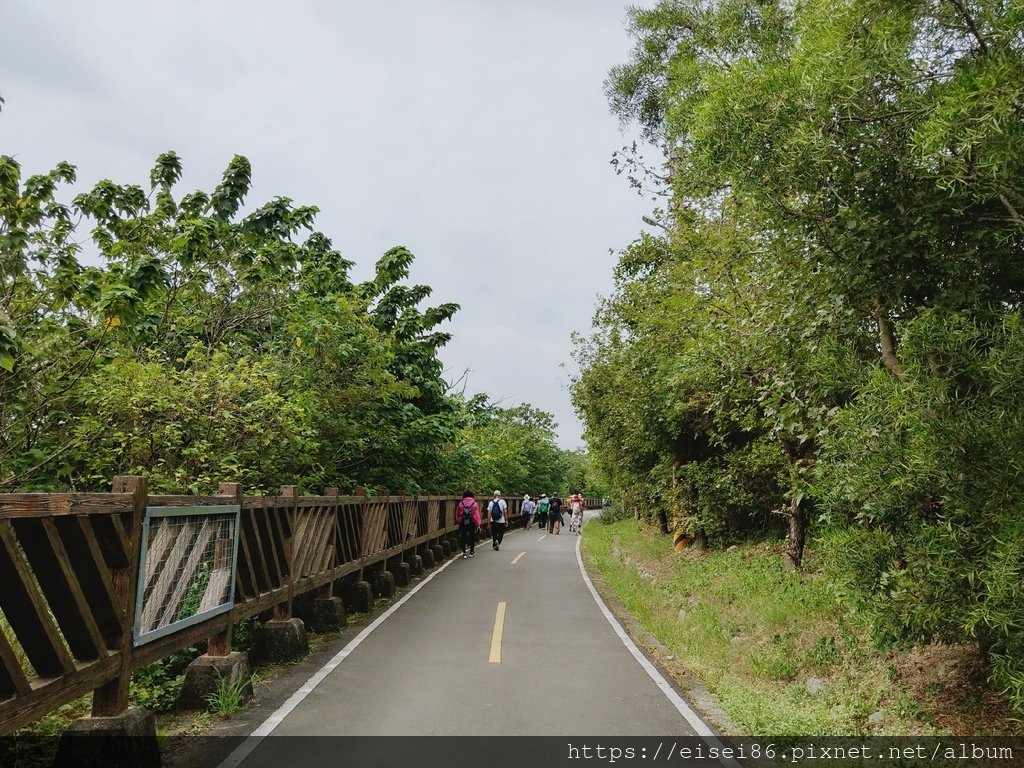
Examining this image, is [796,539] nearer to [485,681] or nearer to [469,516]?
[485,681]

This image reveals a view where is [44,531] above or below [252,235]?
below

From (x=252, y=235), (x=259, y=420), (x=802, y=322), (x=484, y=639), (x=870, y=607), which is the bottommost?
(x=484, y=639)

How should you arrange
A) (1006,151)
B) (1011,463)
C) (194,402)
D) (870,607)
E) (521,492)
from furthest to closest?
(521,492), (194,402), (870,607), (1011,463), (1006,151)

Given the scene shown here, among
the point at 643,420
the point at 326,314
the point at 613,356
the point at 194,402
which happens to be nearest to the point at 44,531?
the point at 194,402

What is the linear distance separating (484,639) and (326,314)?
253 inches

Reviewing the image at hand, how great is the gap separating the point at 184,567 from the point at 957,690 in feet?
22.2

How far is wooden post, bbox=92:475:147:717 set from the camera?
4.80m

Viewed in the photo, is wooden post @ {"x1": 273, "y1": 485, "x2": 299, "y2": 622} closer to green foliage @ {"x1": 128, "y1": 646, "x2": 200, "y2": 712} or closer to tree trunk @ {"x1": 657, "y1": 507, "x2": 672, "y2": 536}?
green foliage @ {"x1": 128, "y1": 646, "x2": 200, "y2": 712}

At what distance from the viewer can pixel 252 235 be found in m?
12.7

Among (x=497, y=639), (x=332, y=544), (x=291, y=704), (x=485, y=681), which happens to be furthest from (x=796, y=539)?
(x=291, y=704)

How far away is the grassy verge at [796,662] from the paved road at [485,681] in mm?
847

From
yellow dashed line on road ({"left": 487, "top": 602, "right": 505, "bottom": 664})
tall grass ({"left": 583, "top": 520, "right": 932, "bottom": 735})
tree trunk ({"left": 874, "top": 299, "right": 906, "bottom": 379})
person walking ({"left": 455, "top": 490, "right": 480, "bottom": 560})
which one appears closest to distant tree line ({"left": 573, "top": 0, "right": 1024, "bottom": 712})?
tree trunk ({"left": 874, "top": 299, "right": 906, "bottom": 379})

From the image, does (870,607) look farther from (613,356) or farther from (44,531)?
(613,356)

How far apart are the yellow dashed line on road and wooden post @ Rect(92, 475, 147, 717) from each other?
15.0 feet
